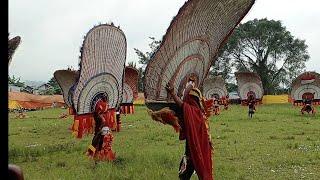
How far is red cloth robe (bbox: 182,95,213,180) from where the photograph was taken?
627 centimetres

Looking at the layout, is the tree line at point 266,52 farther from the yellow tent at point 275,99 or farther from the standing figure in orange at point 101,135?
the standing figure in orange at point 101,135

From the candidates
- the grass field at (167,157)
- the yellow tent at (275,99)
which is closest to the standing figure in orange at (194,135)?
the grass field at (167,157)

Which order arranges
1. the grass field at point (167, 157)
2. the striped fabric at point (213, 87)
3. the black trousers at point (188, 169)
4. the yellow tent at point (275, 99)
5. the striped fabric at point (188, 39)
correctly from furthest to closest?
the yellow tent at point (275, 99) < the striped fabric at point (213, 87) < the grass field at point (167, 157) < the striped fabric at point (188, 39) < the black trousers at point (188, 169)

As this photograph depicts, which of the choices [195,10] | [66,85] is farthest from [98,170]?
[66,85]

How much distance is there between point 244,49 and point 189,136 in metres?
53.4

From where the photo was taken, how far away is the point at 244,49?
58.5 metres

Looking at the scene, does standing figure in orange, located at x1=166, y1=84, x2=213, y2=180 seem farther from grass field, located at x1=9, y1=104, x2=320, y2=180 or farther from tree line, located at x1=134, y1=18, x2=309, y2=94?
tree line, located at x1=134, y1=18, x2=309, y2=94

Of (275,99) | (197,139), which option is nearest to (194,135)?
(197,139)

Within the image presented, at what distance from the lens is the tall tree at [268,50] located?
56.5 m

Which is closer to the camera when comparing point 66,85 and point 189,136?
point 189,136

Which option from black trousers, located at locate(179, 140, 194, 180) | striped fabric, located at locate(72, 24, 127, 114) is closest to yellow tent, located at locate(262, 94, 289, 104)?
striped fabric, located at locate(72, 24, 127, 114)

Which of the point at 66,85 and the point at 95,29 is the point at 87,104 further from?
the point at 66,85

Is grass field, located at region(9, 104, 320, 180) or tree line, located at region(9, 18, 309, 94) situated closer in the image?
grass field, located at region(9, 104, 320, 180)
